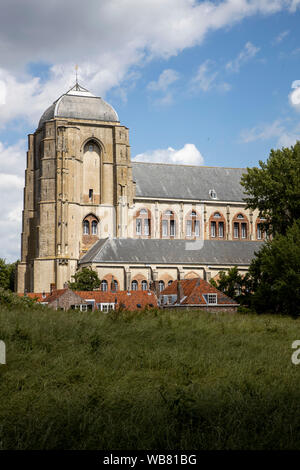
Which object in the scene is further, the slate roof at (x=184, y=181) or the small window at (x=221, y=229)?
the small window at (x=221, y=229)

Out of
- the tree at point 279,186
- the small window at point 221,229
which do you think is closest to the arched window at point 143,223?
the small window at point 221,229

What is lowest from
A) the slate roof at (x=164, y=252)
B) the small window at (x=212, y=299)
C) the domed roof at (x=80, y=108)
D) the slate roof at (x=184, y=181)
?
the small window at (x=212, y=299)

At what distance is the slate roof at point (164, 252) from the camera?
60344mm

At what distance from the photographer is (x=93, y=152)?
67375mm

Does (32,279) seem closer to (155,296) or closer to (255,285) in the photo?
(155,296)

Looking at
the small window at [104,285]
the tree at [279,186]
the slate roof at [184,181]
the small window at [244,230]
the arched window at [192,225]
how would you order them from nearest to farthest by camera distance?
the tree at [279,186] < the small window at [104,285] < the arched window at [192,225] < the slate roof at [184,181] < the small window at [244,230]

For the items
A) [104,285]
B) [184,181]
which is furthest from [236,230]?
[104,285]

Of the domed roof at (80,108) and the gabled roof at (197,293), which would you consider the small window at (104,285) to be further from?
the domed roof at (80,108)

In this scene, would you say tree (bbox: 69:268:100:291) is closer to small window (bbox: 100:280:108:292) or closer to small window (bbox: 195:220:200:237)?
small window (bbox: 100:280:108:292)

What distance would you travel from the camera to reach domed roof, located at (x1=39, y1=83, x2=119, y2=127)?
6681 centimetres

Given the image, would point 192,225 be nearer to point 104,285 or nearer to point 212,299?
point 104,285

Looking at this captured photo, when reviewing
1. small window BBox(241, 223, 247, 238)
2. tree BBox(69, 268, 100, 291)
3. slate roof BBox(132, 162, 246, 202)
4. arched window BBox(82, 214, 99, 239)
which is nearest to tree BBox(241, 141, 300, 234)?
tree BBox(69, 268, 100, 291)

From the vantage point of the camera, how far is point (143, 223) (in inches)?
2675

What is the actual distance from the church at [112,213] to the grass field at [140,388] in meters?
45.0
